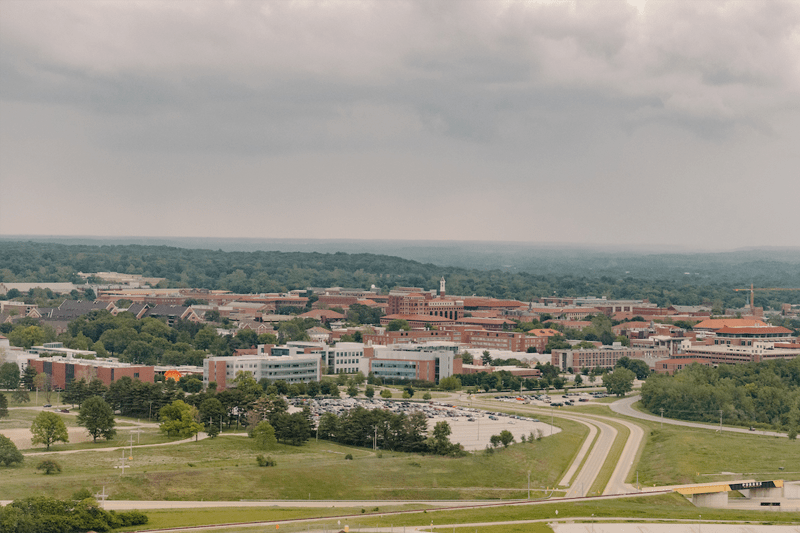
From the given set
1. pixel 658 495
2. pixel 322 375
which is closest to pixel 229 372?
pixel 322 375

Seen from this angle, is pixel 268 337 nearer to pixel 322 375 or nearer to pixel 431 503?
pixel 322 375

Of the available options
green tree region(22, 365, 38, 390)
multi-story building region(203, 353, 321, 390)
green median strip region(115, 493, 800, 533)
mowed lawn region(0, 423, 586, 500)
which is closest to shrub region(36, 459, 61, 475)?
mowed lawn region(0, 423, 586, 500)

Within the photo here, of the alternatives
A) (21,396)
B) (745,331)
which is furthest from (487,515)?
(745,331)

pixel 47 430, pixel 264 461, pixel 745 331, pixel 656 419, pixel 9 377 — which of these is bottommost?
pixel 656 419

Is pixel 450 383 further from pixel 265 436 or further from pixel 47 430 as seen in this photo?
pixel 47 430

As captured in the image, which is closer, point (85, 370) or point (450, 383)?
point (85, 370)

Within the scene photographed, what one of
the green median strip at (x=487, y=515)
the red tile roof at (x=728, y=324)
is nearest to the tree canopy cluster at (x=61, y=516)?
the green median strip at (x=487, y=515)

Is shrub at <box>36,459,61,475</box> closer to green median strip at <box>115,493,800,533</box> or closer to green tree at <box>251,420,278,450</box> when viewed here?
green median strip at <box>115,493,800,533</box>
